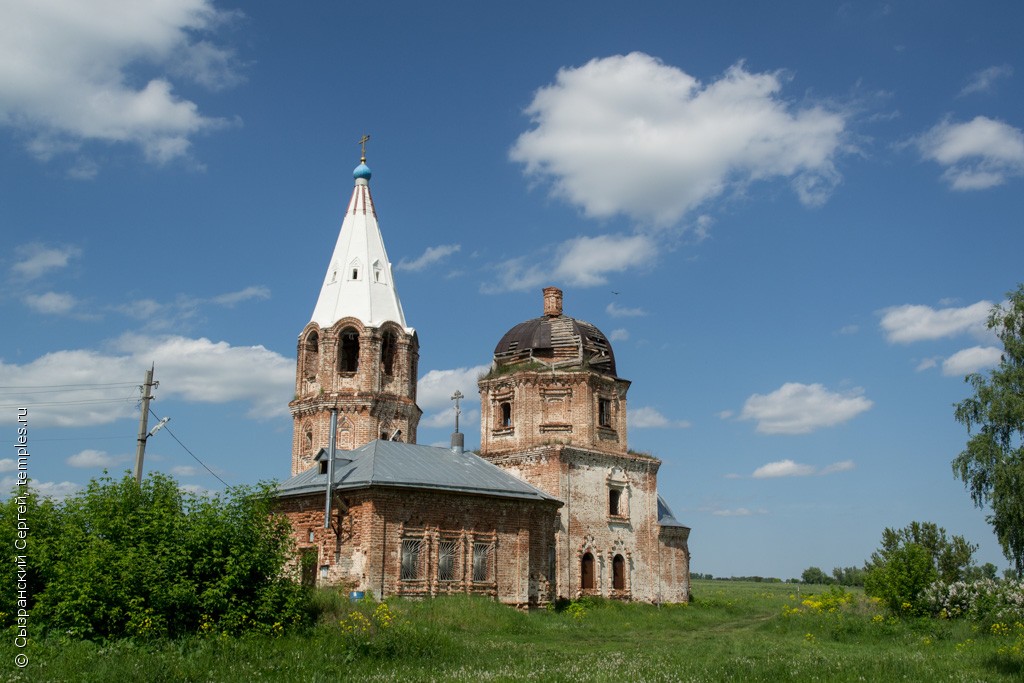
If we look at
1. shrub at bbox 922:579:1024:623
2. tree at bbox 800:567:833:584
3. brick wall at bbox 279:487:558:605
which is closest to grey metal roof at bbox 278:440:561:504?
brick wall at bbox 279:487:558:605

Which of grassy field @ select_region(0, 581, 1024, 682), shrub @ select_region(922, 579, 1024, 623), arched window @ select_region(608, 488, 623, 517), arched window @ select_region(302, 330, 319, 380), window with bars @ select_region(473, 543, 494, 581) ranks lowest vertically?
grassy field @ select_region(0, 581, 1024, 682)

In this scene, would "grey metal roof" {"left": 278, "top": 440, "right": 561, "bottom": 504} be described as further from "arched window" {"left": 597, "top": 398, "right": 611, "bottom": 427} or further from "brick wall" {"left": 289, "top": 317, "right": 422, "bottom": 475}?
"arched window" {"left": 597, "top": 398, "right": 611, "bottom": 427}

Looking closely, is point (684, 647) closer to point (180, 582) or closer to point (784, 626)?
point (784, 626)

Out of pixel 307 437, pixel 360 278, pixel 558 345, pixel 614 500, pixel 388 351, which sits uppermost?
pixel 360 278

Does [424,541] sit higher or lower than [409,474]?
lower

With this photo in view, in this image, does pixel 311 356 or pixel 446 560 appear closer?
pixel 446 560

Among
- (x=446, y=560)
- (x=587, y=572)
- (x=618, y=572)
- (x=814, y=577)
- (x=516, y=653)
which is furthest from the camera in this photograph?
(x=814, y=577)

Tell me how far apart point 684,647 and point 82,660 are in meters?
12.0

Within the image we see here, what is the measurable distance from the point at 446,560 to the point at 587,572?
8155mm

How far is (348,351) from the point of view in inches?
1361

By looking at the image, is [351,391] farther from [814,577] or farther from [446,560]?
[814,577]

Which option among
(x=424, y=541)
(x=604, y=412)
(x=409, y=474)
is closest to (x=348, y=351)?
(x=409, y=474)

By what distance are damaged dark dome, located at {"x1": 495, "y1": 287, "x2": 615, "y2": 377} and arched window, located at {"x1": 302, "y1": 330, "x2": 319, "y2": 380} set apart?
7.23m

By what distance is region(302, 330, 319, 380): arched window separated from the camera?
Result: 34.2 meters
